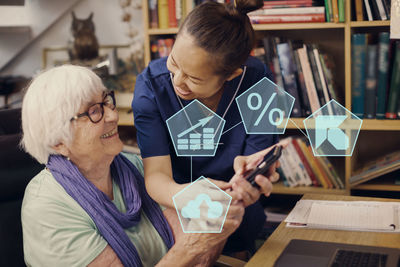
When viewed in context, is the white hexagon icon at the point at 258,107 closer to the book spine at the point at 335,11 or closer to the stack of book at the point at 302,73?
the stack of book at the point at 302,73

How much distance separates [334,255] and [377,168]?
857 mm

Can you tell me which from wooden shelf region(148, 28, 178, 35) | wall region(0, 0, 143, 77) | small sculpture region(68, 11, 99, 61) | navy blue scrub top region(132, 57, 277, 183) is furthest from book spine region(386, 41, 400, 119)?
small sculpture region(68, 11, 99, 61)

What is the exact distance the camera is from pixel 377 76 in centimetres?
176

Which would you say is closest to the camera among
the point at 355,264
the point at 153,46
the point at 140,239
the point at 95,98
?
the point at 355,264

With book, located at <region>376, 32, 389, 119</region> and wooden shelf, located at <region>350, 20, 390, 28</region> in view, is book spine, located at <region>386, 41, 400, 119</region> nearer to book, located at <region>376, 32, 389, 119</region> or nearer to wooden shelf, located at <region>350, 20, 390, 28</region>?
book, located at <region>376, 32, 389, 119</region>

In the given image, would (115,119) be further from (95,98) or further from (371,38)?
(371,38)

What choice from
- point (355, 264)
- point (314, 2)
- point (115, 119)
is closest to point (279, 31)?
point (314, 2)

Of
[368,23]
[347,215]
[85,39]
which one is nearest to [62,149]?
[347,215]

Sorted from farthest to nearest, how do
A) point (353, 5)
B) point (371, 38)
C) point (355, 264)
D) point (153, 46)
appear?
point (153, 46) → point (353, 5) → point (371, 38) → point (355, 264)

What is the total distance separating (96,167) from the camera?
130cm

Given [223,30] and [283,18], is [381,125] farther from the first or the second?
[223,30]

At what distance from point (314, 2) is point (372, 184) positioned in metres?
0.77

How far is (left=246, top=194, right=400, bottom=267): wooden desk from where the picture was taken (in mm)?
1202

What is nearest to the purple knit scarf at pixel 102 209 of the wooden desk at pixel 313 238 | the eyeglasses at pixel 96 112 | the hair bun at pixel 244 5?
the eyeglasses at pixel 96 112
